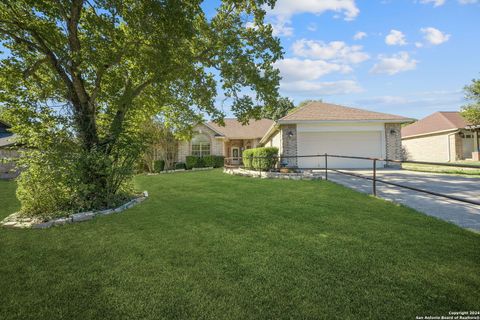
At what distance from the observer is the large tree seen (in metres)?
5.29

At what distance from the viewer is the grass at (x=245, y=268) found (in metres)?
1.92

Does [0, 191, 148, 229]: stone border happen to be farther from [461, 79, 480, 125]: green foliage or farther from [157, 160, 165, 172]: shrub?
[461, 79, 480, 125]: green foliage

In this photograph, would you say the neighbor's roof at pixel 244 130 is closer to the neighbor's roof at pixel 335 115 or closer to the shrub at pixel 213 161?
the shrub at pixel 213 161

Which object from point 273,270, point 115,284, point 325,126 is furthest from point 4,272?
point 325,126

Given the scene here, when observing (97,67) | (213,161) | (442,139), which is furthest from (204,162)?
(442,139)

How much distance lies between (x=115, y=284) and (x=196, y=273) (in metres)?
0.81

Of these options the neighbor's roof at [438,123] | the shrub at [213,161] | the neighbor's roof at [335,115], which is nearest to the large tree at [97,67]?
the neighbor's roof at [335,115]

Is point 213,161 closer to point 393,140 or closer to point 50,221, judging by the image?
point 393,140

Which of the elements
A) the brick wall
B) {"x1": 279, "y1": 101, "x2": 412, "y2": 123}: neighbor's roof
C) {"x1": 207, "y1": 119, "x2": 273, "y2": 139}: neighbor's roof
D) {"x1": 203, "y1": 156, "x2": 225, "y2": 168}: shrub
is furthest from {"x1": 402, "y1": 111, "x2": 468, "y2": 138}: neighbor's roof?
{"x1": 203, "y1": 156, "x2": 225, "y2": 168}: shrub

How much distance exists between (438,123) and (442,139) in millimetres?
1960

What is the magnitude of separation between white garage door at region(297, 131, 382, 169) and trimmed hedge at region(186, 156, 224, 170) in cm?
944

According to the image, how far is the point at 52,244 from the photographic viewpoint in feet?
11.5

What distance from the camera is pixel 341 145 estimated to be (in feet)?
46.0

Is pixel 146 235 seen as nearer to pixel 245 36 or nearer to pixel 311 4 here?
pixel 245 36
